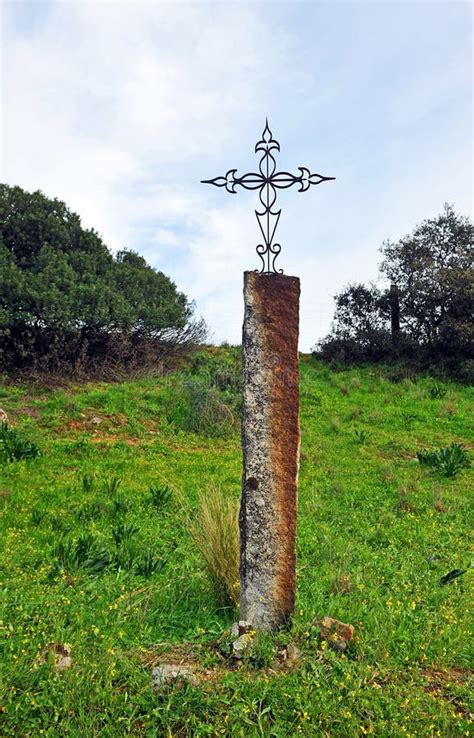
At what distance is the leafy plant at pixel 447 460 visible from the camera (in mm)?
8305

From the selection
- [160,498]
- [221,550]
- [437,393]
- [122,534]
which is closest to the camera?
[221,550]

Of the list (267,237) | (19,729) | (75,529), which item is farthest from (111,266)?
(19,729)

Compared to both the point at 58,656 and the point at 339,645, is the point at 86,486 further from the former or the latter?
the point at 339,645

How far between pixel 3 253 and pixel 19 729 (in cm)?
1250

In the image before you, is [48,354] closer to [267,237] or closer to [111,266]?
[111,266]

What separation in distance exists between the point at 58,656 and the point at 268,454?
163 centimetres

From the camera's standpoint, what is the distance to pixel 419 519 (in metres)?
6.25

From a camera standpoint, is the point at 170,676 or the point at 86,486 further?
the point at 86,486

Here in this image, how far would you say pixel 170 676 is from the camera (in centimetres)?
281

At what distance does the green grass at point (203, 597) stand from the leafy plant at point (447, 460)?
0.15 meters

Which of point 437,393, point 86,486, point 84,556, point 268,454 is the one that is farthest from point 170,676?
point 437,393

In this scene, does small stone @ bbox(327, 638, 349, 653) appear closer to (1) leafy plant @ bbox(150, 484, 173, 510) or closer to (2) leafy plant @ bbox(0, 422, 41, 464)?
(1) leafy plant @ bbox(150, 484, 173, 510)

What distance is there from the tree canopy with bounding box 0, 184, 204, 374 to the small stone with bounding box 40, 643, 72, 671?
10316 millimetres

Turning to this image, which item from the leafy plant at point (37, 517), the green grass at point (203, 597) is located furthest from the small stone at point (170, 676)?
the leafy plant at point (37, 517)
